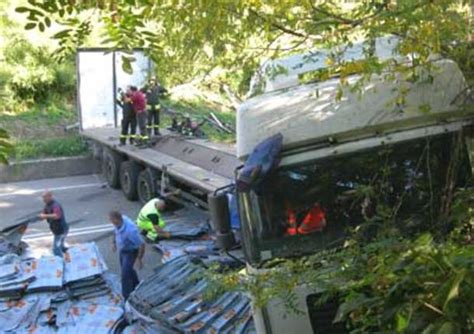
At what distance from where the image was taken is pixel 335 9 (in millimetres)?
5590

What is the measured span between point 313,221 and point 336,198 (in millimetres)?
242

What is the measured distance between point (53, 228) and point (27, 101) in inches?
380

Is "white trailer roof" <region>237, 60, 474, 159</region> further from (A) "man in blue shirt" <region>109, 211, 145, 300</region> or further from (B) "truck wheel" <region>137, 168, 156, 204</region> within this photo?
(B) "truck wheel" <region>137, 168, 156, 204</region>

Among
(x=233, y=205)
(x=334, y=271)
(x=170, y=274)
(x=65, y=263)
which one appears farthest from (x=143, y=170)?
(x=334, y=271)

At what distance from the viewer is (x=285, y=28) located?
5.22 meters

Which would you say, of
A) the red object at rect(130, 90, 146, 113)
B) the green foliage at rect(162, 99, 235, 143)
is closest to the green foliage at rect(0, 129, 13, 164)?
the red object at rect(130, 90, 146, 113)

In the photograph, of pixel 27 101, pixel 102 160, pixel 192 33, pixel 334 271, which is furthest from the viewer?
pixel 27 101

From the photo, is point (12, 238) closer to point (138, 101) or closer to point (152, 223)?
point (152, 223)

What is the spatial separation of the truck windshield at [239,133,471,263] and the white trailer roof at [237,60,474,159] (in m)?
0.20

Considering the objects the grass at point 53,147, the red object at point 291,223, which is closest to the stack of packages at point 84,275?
the red object at point 291,223

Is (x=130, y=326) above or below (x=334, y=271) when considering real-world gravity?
below

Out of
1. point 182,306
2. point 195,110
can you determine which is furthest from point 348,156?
point 195,110

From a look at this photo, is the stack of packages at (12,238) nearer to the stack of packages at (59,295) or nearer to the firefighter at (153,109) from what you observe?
the stack of packages at (59,295)

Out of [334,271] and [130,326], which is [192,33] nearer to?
[334,271]
